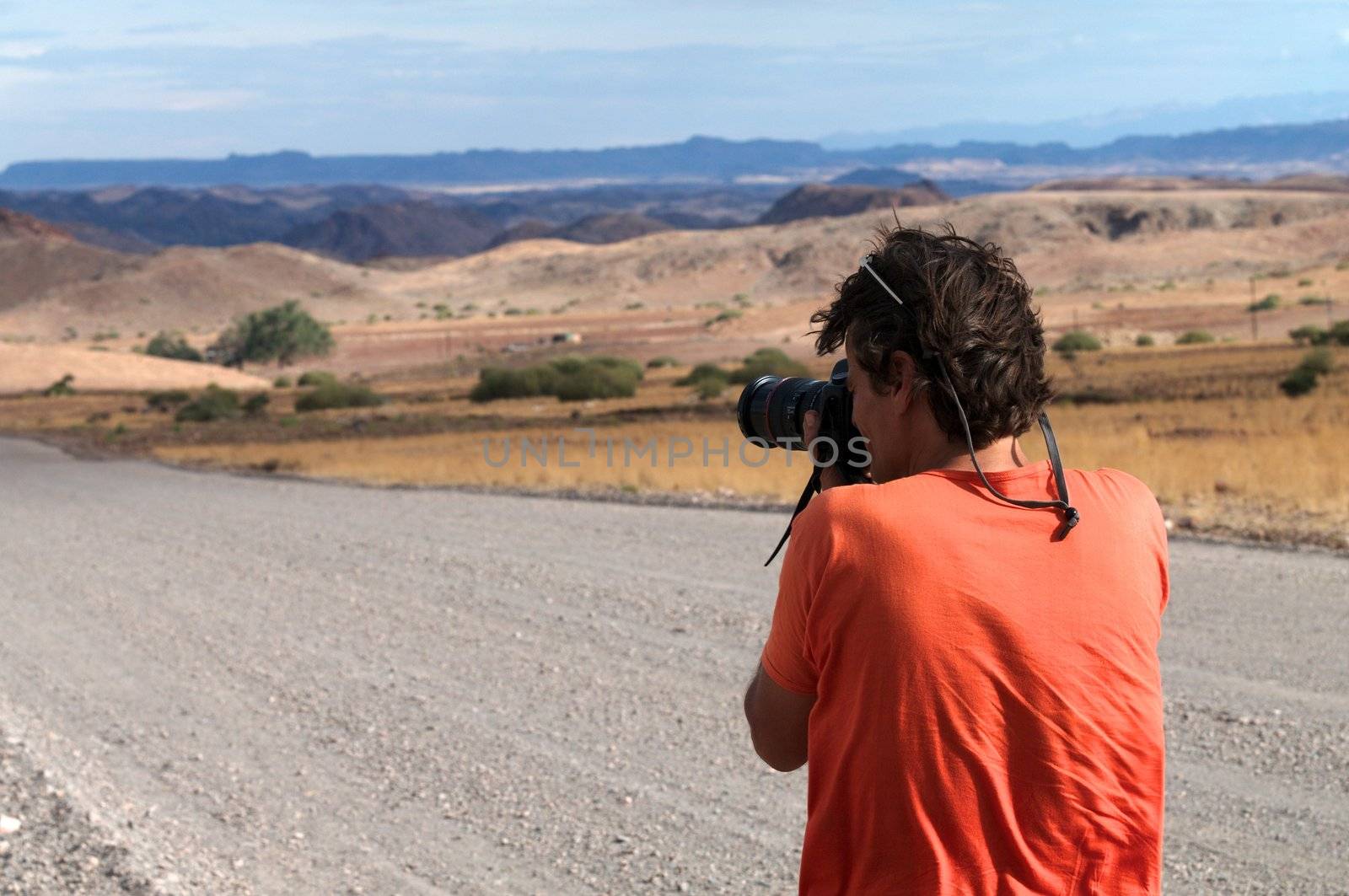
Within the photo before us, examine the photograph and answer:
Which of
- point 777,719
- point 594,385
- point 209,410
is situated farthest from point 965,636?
point 209,410

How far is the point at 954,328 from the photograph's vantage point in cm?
204

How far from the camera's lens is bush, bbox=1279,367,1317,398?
26.7m

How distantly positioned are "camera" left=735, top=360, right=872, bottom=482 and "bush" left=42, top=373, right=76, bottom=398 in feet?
172

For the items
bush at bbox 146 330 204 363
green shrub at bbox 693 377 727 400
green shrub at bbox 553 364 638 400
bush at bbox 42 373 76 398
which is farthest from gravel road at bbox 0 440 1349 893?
bush at bbox 146 330 204 363

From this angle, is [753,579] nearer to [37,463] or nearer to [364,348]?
[37,463]

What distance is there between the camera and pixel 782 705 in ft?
7.18

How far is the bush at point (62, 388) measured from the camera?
5119cm

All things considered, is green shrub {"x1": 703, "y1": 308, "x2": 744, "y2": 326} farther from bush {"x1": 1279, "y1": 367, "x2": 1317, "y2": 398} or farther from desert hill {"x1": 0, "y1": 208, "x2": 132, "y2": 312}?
desert hill {"x1": 0, "y1": 208, "x2": 132, "y2": 312}

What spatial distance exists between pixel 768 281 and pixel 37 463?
286ft

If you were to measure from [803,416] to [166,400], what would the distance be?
45.1 meters

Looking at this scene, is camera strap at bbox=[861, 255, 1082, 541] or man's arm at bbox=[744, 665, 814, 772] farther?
man's arm at bbox=[744, 665, 814, 772]

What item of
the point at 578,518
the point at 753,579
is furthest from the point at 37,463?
the point at 753,579

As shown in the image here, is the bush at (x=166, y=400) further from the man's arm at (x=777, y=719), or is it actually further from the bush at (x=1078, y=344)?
the man's arm at (x=777, y=719)

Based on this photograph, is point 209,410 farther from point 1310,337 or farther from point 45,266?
point 45,266
